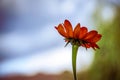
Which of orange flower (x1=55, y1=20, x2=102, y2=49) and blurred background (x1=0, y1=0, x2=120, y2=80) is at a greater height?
blurred background (x1=0, y1=0, x2=120, y2=80)

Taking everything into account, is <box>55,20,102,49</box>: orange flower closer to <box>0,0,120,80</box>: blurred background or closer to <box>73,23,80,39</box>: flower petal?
<box>73,23,80,39</box>: flower petal

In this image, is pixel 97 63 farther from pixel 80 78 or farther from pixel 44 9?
pixel 44 9

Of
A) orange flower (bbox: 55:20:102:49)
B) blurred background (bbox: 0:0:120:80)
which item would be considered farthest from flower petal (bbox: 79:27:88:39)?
blurred background (bbox: 0:0:120:80)

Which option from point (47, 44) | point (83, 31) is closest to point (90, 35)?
point (83, 31)

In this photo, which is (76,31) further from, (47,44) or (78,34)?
(47,44)

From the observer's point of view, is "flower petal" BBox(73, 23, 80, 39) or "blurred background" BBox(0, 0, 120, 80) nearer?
"flower petal" BBox(73, 23, 80, 39)

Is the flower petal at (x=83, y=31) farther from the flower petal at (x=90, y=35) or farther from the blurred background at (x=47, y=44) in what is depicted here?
the blurred background at (x=47, y=44)
